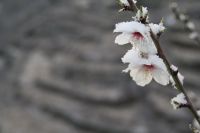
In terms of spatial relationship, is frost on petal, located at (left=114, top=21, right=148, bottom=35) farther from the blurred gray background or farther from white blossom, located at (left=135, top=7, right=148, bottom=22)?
the blurred gray background

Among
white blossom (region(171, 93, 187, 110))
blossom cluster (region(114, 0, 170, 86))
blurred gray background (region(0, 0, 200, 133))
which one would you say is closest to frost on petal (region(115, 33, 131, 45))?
blossom cluster (region(114, 0, 170, 86))

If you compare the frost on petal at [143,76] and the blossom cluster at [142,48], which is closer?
the blossom cluster at [142,48]

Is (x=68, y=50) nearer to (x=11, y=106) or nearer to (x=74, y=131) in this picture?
(x=11, y=106)

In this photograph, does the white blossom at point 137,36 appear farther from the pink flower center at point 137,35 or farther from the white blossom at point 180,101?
the white blossom at point 180,101

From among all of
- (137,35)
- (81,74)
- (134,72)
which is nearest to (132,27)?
(137,35)

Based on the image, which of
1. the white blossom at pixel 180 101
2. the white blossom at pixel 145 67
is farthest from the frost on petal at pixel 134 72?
the white blossom at pixel 180 101

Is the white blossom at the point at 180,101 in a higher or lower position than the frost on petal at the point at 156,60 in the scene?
lower
